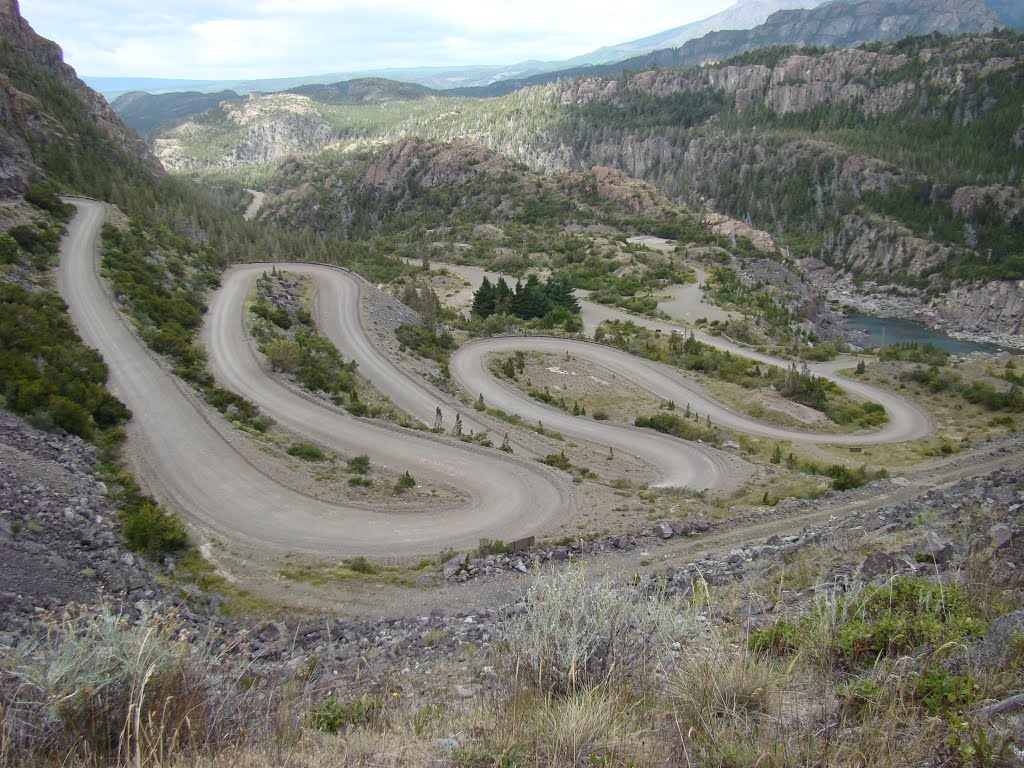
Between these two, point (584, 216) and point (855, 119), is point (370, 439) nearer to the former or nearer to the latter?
point (584, 216)

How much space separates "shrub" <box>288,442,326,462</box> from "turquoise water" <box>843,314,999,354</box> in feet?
248

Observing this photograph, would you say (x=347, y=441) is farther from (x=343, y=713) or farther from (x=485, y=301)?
(x=485, y=301)

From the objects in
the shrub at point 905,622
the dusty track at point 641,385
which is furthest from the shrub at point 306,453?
the shrub at point 905,622

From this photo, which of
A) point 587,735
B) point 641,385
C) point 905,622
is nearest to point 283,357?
point 641,385

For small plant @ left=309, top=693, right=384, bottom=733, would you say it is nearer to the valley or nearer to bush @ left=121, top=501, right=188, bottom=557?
the valley

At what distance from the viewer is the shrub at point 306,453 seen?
64.1 feet

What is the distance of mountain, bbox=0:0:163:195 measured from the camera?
4494cm

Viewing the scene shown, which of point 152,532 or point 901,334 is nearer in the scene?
point 152,532

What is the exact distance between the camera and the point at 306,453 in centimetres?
1966

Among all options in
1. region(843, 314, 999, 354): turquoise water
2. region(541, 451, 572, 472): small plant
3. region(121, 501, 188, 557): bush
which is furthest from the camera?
region(843, 314, 999, 354): turquoise water

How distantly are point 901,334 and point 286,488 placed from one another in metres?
89.0

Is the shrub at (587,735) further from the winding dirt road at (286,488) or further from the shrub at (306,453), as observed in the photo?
the shrub at (306,453)

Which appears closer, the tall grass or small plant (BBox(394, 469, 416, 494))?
the tall grass

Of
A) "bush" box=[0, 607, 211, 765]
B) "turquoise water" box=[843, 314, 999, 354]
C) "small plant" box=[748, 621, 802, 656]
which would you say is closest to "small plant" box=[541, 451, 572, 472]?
"small plant" box=[748, 621, 802, 656]
